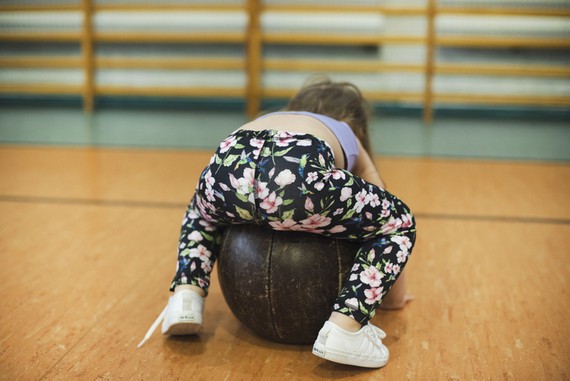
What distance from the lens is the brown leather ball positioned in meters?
1.52

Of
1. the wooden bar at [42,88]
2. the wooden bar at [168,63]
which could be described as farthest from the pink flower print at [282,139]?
the wooden bar at [42,88]

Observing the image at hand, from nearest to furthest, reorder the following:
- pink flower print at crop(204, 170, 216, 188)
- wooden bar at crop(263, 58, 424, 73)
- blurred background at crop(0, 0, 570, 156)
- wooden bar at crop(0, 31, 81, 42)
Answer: pink flower print at crop(204, 170, 216, 188)
blurred background at crop(0, 0, 570, 156)
wooden bar at crop(263, 58, 424, 73)
wooden bar at crop(0, 31, 81, 42)

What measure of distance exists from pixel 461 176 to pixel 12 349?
251 cm

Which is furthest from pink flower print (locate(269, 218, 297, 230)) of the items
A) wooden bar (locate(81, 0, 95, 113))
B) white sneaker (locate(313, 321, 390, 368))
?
wooden bar (locate(81, 0, 95, 113))

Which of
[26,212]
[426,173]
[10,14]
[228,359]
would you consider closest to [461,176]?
[426,173]

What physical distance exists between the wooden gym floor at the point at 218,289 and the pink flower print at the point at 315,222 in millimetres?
294

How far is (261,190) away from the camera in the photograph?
1468mm

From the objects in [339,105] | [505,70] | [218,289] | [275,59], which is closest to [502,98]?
[505,70]

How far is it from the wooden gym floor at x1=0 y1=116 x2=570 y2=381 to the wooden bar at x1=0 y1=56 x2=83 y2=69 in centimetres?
286

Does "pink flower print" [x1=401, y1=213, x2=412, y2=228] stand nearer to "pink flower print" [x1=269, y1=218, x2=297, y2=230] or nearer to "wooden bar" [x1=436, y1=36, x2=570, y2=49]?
"pink flower print" [x1=269, y1=218, x2=297, y2=230]

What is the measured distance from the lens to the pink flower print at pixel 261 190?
4.80ft

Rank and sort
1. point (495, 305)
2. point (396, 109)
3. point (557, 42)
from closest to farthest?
1. point (495, 305)
2. point (557, 42)
3. point (396, 109)

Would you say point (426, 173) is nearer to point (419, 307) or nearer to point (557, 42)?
point (419, 307)

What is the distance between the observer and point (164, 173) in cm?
350
